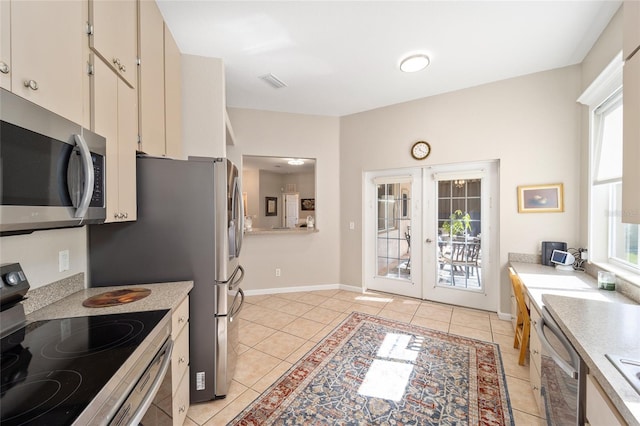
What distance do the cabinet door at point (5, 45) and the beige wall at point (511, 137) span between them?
12.0 ft

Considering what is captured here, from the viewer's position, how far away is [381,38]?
7.52 feet

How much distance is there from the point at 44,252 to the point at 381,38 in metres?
2.87

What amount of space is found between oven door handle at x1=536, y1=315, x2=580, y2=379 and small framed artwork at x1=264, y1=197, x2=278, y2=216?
634cm

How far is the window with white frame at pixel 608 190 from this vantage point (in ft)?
6.83

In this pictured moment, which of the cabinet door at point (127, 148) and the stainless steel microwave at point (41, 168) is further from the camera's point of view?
the cabinet door at point (127, 148)

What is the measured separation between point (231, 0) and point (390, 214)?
10.5ft

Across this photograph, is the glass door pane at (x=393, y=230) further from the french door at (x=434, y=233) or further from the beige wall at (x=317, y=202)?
the beige wall at (x=317, y=202)

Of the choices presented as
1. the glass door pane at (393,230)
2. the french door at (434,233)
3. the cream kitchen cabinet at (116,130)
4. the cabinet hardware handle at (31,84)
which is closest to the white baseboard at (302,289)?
the french door at (434,233)

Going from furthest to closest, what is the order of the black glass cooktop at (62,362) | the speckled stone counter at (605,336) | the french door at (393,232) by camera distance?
the french door at (393,232)
the speckled stone counter at (605,336)
the black glass cooktop at (62,362)

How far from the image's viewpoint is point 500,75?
2930 mm

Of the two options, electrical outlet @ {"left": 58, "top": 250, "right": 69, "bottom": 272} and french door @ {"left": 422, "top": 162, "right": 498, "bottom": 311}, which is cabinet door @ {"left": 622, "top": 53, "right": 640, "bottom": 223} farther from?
electrical outlet @ {"left": 58, "top": 250, "right": 69, "bottom": 272}

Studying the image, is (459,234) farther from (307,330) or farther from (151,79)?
(151,79)

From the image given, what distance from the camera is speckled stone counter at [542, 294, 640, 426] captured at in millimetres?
754

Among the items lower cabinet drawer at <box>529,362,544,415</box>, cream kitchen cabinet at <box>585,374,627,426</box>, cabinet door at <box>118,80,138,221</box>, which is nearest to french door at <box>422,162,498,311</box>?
lower cabinet drawer at <box>529,362,544,415</box>
